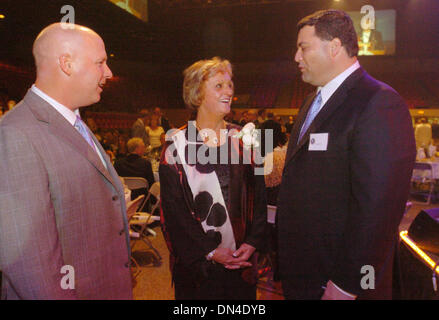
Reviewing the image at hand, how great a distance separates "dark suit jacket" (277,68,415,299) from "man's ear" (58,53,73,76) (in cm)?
97

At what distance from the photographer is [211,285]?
172 cm

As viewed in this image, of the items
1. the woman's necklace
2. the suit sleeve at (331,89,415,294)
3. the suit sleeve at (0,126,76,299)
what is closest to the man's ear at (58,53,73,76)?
the suit sleeve at (0,126,76,299)

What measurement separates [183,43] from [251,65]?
4630 mm

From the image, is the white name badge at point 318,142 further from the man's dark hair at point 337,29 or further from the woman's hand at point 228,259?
the woman's hand at point 228,259

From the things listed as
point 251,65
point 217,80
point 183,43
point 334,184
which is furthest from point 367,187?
point 251,65

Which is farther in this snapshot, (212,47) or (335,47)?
(212,47)

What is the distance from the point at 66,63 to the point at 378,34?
1644cm

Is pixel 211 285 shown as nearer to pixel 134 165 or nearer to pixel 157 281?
pixel 157 281

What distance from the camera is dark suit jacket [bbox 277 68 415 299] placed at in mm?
1080

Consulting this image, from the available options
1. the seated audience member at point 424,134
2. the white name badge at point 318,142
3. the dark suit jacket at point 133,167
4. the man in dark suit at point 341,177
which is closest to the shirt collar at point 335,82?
the man in dark suit at point 341,177

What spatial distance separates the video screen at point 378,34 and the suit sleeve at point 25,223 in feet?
49.0

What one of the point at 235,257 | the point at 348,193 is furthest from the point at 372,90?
the point at 235,257
